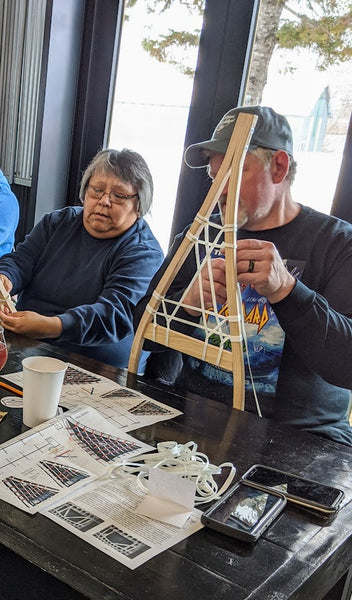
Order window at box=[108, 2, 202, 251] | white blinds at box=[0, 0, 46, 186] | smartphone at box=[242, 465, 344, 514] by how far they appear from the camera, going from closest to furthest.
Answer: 1. smartphone at box=[242, 465, 344, 514]
2. window at box=[108, 2, 202, 251]
3. white blinds at box=[0, 0, 46, 186]

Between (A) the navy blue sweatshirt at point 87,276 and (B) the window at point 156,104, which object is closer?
(A) the navy blue sweatshirt at point 87,276

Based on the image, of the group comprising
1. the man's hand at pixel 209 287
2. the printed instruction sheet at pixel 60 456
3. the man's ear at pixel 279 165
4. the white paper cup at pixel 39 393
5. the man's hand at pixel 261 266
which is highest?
the man's ear at pixel 279 165

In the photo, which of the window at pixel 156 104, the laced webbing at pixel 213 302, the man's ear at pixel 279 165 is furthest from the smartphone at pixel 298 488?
the window at pixel 156 104

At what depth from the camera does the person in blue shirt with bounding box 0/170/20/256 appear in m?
2.51

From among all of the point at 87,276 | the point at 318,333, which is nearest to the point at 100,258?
the point at 87,276

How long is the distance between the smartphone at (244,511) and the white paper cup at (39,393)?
0.36 meters

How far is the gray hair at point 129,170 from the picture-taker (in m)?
1.98

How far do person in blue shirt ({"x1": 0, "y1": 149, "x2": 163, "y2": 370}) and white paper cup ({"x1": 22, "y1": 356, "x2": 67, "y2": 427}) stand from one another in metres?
0.76

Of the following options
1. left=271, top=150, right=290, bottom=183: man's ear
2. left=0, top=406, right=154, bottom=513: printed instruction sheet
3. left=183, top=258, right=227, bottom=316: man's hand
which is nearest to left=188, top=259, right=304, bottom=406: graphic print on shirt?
left=183, top=258, right=227, bottom=316: man's hand

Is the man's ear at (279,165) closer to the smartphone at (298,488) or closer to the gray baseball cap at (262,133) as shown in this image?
the gray baseball cap at (262,133)

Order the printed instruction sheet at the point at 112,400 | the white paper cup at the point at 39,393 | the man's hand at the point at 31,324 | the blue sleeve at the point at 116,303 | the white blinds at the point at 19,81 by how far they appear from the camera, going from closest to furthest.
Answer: the white paper cup at the point at 39,393
the printed instruction sheet at the point at 112,400
the man's hand at the point at 31,324
the blue sleeve at the point at 116,303
the white blinds at the point at 19,81

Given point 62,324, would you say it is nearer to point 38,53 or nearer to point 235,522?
point 235,522

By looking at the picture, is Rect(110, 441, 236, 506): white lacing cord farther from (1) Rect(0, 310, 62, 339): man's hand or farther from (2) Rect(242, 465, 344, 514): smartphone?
(1) Rect(0, 310, 62, 339): man's hand

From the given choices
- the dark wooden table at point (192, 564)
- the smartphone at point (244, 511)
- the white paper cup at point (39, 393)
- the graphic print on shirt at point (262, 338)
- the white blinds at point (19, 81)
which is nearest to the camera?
the dark wooden table at point (192, 564)
